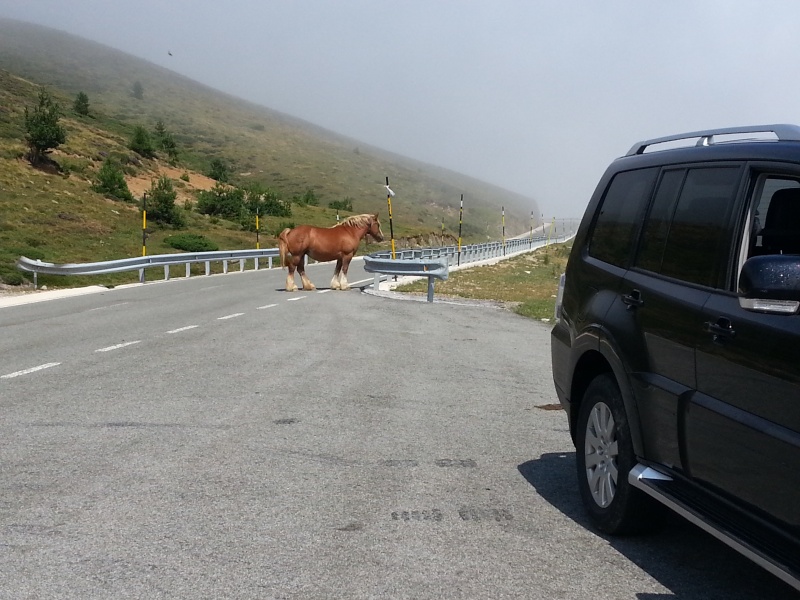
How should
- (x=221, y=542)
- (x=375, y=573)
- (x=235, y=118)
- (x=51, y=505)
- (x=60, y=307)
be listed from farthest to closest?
(x=235, y=118), (x=60, y=307), (x=51, y=505), (x=221, y=542), (x=375, y=573)

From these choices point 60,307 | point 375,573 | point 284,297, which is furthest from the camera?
point 284,297

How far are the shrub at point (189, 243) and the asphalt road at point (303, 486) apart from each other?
34.8 meters

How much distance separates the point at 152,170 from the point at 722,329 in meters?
76.5

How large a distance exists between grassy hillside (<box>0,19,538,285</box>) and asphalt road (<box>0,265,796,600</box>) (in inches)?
815

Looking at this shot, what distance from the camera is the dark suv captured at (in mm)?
3775

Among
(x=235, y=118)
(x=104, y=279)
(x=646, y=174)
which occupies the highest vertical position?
(x=235, y=118)

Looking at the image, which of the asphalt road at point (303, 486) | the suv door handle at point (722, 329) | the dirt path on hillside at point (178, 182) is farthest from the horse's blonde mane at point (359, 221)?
the dirt path on hillside at point (178, 182)

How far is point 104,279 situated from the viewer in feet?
109

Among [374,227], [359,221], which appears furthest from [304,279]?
[374,227]

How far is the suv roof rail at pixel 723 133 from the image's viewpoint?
432 cm

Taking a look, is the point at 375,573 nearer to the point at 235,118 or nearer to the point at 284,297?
the point at 284,297

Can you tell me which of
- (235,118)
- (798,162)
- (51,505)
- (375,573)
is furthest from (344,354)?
(235,118)

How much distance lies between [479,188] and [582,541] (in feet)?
640

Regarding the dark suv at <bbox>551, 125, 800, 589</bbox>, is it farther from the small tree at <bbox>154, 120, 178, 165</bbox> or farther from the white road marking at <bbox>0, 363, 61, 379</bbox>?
the small tree at <bbox>154, 120, 178, 165</bbox>
